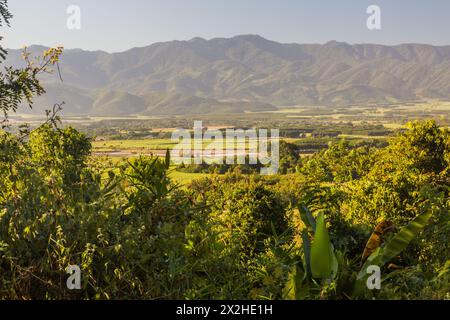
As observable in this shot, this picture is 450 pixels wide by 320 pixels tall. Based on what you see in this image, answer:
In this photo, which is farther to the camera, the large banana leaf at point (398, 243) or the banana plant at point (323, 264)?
the large banana leaf at point (398, 243)

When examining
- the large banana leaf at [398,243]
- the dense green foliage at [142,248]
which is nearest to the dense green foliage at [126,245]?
the dense green foliage at [142,248]

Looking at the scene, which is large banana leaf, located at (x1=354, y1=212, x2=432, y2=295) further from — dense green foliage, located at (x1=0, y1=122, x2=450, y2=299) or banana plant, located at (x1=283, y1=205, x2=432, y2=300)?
dense green foliage, located at (x1=0, y1=122, x2=450, y2=299)

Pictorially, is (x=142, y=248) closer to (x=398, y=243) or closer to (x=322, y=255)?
(x=322, y=255)

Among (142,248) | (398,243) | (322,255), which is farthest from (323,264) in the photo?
(142,248)

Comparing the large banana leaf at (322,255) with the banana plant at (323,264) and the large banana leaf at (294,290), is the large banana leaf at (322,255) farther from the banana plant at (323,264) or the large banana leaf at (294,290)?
the large banana leaf at (294,290)

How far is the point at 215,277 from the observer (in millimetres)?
4922

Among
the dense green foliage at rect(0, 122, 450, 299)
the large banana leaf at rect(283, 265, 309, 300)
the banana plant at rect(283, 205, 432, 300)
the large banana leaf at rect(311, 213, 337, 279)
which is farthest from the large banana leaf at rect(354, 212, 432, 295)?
the large banana leaf at rect(283, 265, 309, 300)

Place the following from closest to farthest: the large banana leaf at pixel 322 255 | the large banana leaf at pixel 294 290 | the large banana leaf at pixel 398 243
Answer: the large banana leaf at pixel 294 290, the large banana leaf at pixel 322 255, the large banana leaf at pixel 398 243

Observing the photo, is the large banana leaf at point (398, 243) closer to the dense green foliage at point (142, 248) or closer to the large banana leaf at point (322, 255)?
the dense green foliage at point (142, 248)

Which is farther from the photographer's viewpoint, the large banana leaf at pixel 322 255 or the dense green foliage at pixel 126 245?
the large banana leaf at pixel 322 255

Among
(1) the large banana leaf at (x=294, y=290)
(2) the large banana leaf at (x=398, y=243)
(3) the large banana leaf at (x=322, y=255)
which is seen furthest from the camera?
(2) the large banana leaf at (x=398, y=243)
